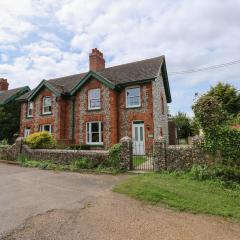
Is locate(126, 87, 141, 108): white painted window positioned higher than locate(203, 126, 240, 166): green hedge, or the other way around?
locate(126, 87, 141, 108): white painted window

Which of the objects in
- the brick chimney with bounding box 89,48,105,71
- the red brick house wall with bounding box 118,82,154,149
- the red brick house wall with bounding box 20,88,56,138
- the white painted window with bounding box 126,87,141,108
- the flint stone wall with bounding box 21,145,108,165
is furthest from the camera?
the brick chimney with bounding box 89,48,105,71

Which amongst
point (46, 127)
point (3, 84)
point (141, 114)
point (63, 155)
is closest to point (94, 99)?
point (141, 114)

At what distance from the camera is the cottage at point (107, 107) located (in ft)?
63.0

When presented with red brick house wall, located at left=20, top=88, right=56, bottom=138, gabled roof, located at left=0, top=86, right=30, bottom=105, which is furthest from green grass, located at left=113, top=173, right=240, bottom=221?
gabled roof, located at left=0, top=86, right=30, bottom=105

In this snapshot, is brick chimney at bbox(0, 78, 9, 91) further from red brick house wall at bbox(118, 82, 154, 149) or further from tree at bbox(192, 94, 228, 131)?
tree at bbox(192, 94, 228, 131)

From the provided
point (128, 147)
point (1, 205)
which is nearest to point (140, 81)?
point (128, 147)

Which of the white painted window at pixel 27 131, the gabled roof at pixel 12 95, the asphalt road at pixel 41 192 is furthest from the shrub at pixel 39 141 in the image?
the gabled roof at pixel 12 95

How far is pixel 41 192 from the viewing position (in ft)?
27.4

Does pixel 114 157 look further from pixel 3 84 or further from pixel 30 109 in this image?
pixel 3 84

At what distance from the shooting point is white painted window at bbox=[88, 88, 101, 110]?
834 inches

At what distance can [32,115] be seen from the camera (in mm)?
24922

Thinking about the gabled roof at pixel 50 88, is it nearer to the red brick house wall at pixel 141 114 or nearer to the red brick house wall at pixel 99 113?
the red brick house wall at pixel 99 113

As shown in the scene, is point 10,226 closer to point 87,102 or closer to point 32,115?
point 87,102

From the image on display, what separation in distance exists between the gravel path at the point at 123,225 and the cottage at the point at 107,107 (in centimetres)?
1225
